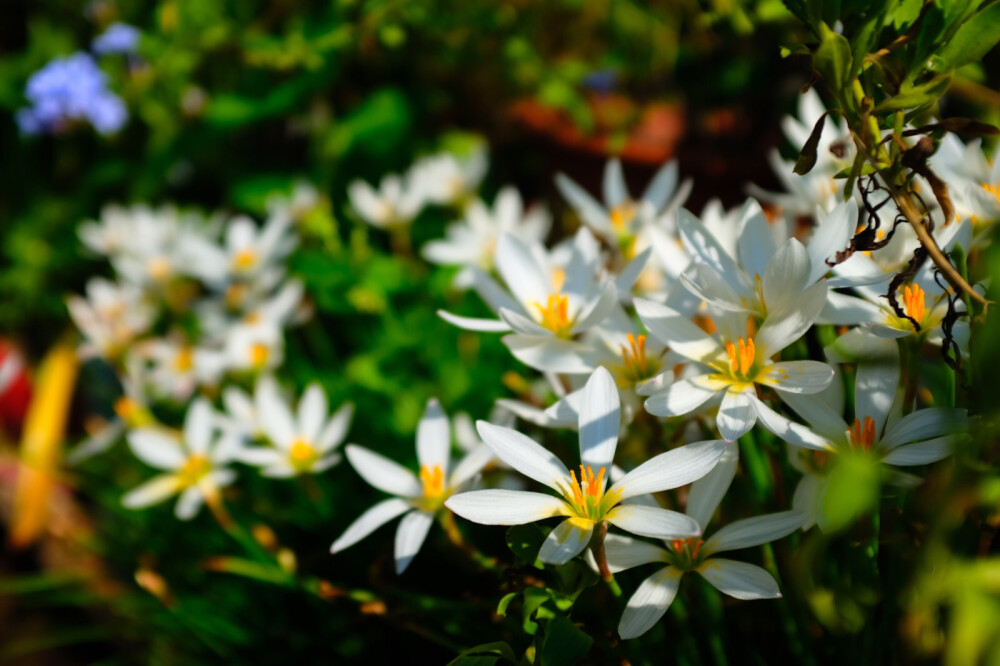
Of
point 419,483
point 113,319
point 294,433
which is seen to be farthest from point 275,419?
point 113,319

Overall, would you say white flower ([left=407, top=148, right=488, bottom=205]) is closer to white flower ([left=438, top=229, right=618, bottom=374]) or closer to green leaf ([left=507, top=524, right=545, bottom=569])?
white flower ([left=438, top=229, right=618, bottom=374])

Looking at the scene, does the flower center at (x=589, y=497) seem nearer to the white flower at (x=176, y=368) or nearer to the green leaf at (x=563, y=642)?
the green leaf at (x=563, y=642)

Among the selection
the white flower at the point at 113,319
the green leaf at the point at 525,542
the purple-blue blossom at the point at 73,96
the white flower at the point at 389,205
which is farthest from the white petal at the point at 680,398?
the purple-blue blossom at the point at 73,96

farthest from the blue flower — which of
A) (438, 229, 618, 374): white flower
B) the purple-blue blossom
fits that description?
(438, 229, 618, 374): white flower

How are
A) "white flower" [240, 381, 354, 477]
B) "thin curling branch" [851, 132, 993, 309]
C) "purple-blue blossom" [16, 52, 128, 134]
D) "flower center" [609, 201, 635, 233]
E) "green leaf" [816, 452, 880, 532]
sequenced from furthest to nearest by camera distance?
"purple-blue blossom" [16, 52, 128, 134], "flower center" [609, 201, 635, 233], "white flower" [240, 381, 354, 477], "thin curling branch" [851, 132, 993, 309], "green leaf" [816, 452, 880, 532]

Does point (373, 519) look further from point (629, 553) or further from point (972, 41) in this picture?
point (972, 41)

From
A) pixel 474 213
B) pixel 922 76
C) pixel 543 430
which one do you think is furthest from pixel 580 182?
pixel 922 76
